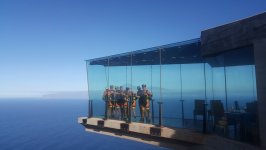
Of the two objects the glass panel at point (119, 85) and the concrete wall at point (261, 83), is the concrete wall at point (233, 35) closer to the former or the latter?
the concrete wall at point (261, 83)

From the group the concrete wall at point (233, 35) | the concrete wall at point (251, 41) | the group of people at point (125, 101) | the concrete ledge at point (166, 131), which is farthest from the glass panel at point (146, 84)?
the concrete wall at point (251, 41)

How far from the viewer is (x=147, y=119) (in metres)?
12.6

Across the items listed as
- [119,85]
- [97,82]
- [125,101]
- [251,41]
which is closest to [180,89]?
[125,101]

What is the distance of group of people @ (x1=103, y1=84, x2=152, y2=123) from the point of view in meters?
12.7

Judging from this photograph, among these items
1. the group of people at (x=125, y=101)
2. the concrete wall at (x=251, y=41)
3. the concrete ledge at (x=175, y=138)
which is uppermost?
the concrete wall at (x=251, y=41)

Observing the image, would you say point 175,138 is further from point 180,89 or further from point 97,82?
point 97,82

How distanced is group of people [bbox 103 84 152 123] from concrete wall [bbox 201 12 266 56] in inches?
170

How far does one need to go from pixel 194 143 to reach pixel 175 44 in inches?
149

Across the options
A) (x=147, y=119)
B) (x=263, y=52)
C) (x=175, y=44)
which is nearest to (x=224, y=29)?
(x=263, y=52)

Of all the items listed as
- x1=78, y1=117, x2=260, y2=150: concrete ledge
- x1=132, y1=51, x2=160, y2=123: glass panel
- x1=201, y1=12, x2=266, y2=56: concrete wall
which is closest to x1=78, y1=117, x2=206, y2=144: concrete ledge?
x1=78, y1=117, x2=260, y2=150: concrete ledge

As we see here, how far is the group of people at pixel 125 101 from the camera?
1270cm

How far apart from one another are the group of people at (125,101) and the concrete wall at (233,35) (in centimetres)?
433

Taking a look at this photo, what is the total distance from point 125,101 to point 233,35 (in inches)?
279

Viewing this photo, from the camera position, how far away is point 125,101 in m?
13.6
